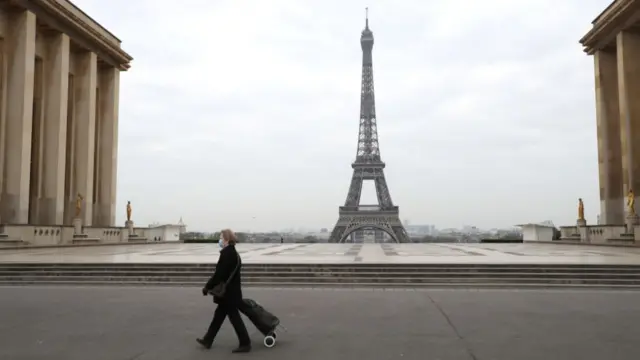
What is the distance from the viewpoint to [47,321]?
8.67m

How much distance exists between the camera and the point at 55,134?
34.0 meters

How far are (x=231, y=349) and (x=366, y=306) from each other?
3974 mm

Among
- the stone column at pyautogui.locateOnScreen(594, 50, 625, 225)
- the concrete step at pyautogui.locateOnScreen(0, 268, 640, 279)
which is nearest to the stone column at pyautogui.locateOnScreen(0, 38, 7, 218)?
the concrete step at pyautogui.locateOnScreen(0, 268, 640, 279)

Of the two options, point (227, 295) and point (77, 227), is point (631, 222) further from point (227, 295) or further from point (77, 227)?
point (77, 227)

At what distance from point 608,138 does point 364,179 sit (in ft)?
170

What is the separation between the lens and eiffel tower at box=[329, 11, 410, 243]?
76500 mm

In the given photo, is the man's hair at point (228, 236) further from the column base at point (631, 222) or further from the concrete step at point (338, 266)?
the column base at point (631, 222)

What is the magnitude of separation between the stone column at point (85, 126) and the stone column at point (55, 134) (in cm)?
296

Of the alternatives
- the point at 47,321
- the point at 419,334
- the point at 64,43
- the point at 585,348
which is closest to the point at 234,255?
the point at 419,334

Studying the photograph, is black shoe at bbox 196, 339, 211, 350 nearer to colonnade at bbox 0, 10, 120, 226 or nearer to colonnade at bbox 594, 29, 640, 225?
colonnade at bbox 0, 10, 120, 226

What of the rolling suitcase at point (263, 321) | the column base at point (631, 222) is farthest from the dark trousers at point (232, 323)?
the column base at point (631, 222)

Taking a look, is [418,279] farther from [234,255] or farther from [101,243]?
[101,243]

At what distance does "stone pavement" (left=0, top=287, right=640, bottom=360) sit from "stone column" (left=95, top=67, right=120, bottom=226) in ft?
101

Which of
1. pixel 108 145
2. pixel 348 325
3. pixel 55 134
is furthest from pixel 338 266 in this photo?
pixel 108 145
